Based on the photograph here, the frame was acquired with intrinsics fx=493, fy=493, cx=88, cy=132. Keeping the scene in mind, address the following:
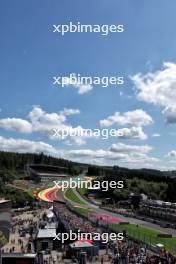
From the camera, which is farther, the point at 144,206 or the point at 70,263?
the point at 144,206

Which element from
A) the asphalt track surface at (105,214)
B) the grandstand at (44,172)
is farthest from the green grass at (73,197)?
the grandstand at (44,172)

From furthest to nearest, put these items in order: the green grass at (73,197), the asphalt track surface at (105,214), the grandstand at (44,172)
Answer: the grandstand at (44,172) → the green grass at (73,197) → the asphalt track surface at (105,214)

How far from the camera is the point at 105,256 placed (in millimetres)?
30359

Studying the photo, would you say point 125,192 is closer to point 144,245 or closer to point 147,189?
point 147,189

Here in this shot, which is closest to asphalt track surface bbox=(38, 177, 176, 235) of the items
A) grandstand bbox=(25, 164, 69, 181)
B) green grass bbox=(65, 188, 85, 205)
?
green grass bbox=(65, 188, 85, 205)

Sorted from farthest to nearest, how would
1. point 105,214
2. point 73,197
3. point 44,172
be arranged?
point 44,172 → point 73,197 → point 105,214

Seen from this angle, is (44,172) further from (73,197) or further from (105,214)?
(105,214)

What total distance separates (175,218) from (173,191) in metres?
38.3

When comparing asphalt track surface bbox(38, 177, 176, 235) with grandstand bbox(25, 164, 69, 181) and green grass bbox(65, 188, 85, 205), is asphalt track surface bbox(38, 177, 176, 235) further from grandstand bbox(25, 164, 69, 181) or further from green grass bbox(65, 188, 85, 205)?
grandstand bbox(25, 164, 69, 181)

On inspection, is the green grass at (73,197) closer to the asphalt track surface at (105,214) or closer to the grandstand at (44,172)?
the asphalt track surface at (105,214)

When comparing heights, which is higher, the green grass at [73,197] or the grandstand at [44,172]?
the grandstand at [44,172]

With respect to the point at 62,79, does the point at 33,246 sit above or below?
below

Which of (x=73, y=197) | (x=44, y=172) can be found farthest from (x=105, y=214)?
(x=44, y=172)

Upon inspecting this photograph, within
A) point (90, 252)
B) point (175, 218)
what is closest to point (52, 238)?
point (90, 252)
